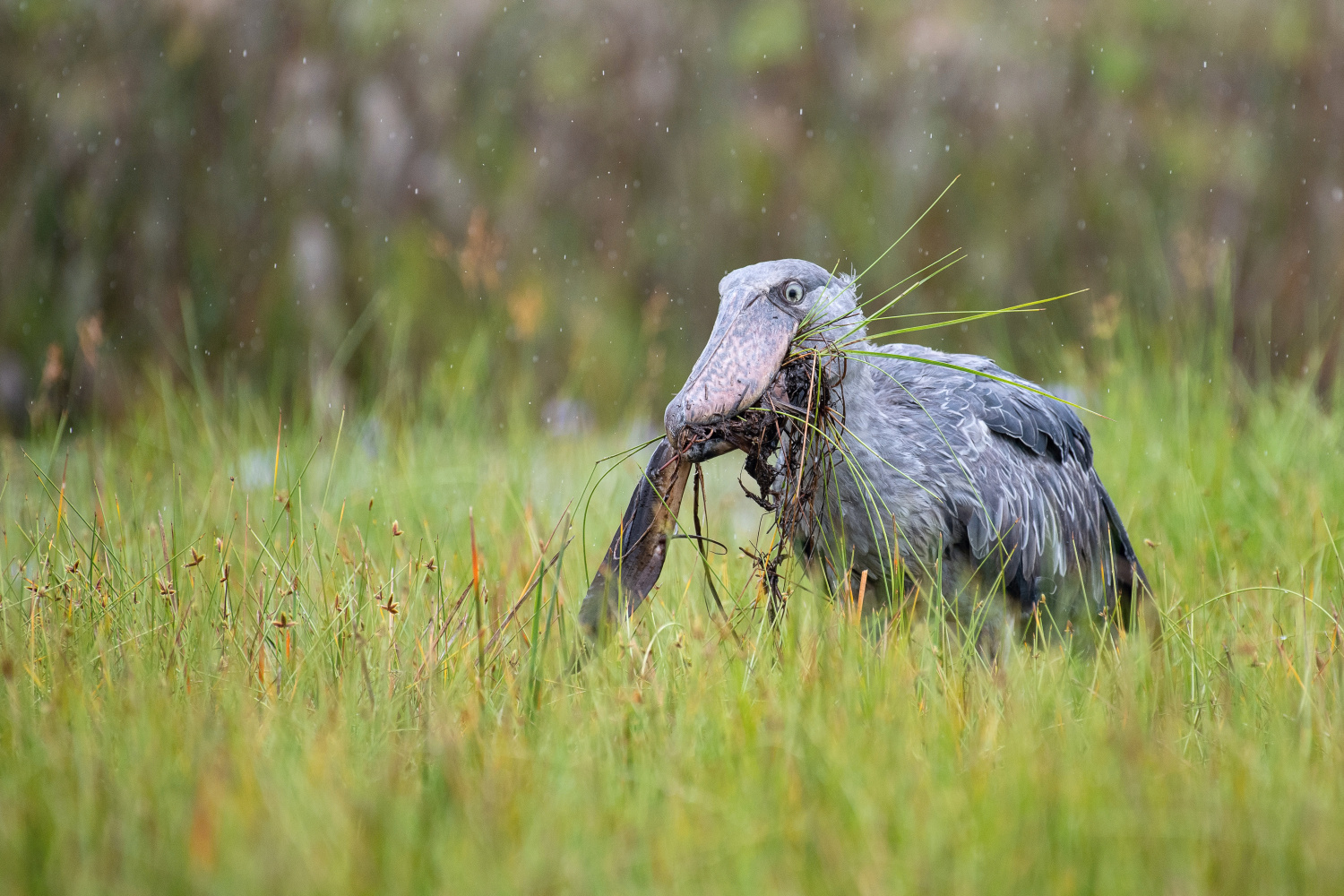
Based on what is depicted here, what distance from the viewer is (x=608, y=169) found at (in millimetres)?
8336

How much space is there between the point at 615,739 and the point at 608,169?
691 cm

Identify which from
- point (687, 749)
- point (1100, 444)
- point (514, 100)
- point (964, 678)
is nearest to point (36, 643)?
point (687, 749)

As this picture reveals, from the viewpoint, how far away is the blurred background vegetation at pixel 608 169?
283 inches

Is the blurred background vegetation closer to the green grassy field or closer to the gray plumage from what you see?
the gray plumage

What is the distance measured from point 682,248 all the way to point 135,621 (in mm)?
6430

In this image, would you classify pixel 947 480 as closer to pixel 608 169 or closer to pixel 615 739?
pixel 615 739

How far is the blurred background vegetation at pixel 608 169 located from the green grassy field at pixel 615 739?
4.36m

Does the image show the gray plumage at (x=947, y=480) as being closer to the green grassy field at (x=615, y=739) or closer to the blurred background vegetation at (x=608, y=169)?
the green grassy field at (x=615, y=739)

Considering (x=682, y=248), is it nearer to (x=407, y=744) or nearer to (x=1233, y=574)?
(x=1233, y=574)

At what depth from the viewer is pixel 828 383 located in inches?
97.5

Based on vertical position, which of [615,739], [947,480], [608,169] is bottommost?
[615,739]

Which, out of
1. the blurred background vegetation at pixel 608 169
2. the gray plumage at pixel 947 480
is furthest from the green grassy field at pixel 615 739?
the blurred background vegetation at pixel 608 169

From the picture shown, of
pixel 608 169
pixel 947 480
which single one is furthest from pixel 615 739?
pixel 608 169

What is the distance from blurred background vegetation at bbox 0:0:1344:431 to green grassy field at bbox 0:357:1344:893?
4.36 meters
